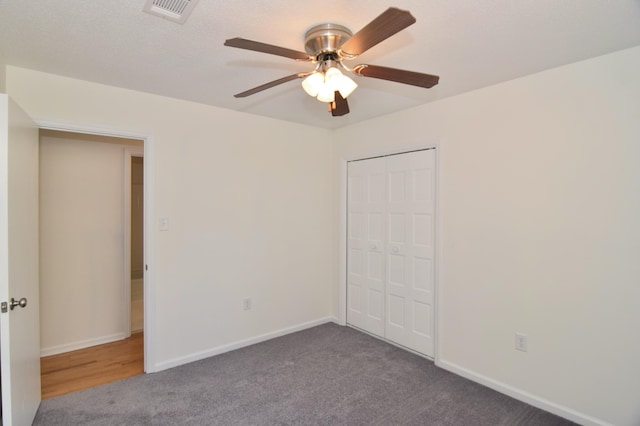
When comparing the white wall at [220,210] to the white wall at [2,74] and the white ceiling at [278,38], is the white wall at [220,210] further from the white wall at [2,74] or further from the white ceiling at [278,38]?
the white ceiling at [278,38]

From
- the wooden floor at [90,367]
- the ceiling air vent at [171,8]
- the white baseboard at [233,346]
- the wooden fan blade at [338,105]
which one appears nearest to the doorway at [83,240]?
the wooden floor at [90,367]

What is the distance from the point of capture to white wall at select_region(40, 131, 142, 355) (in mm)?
3314

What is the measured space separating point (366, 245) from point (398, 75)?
242 centimetres

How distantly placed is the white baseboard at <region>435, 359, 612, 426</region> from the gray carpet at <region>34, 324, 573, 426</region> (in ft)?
0.18

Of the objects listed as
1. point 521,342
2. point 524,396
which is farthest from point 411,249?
point 524,396

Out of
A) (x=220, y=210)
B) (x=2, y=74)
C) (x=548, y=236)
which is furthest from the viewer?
(x=220, y=210)

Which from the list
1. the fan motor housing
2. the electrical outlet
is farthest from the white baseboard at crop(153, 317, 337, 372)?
the fan motor housing

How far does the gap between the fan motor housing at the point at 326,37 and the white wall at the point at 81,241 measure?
2.87m

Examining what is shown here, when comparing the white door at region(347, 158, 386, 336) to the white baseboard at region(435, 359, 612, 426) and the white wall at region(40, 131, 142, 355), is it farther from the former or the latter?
the white wall at region(40, 131, 142, 355)

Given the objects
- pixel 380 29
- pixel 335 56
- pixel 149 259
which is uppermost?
pixel 335 56

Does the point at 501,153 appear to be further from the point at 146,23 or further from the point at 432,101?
the point at 146,23

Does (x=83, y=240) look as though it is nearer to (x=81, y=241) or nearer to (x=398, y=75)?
(x=81, y=241)

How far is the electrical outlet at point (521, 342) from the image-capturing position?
2.49 meters

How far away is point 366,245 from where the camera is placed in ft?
12.6
